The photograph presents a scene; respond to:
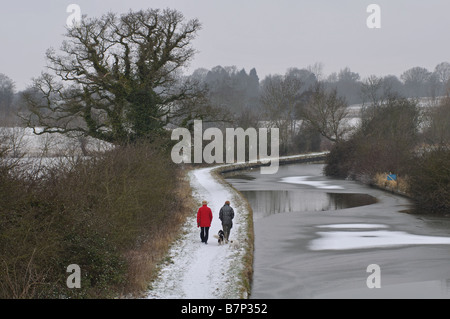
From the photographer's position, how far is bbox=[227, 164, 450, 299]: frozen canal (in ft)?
42.3

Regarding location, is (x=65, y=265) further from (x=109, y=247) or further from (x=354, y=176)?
→ (x=354, y=176)

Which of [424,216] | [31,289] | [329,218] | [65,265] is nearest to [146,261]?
[65,265]

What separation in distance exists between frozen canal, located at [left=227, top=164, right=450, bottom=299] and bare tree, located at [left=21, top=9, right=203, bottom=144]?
8.81 metres

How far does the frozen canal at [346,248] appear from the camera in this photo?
12.9 metres

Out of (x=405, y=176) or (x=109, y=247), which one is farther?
(x=405, y=176)

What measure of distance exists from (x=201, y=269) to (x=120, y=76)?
797 inches

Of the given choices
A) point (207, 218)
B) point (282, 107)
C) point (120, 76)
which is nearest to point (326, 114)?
point (282, 107)

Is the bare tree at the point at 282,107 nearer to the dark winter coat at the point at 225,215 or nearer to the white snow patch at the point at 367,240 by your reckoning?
the white snow patch at the point at 367,240

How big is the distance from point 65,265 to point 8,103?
91126 millimetres

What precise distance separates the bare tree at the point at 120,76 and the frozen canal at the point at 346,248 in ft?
28.9

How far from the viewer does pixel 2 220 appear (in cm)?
866

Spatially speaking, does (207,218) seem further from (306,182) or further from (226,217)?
(306,182)

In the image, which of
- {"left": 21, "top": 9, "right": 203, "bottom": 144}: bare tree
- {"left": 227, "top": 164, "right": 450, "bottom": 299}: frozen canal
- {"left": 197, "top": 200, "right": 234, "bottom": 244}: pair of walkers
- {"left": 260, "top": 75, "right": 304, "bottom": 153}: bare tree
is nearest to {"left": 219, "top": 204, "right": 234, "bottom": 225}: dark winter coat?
{"left": 197, "top": 200, "right": 234, "bottom": 244}: pair of walkers

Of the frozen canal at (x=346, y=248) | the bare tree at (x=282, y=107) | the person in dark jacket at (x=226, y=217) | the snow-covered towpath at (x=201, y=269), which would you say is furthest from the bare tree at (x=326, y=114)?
the person in dark jacket at (x=226, y=217)
